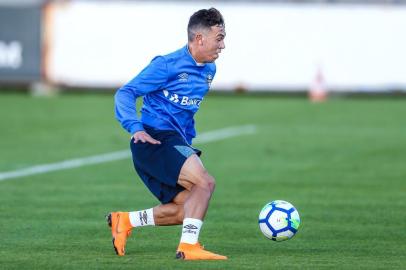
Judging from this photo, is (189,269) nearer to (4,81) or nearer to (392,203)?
(392,203)

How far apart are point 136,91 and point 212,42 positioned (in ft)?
2.26

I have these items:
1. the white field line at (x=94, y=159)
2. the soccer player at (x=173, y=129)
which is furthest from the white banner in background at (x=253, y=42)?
the soccer player at (x=173, y=129)

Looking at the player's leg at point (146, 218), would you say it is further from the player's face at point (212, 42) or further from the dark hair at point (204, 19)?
the dark hair at point (204, 19)

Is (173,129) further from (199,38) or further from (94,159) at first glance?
(94,159)

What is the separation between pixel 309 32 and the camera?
32031 millimetres

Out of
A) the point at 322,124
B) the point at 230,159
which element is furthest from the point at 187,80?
the point at 322,124

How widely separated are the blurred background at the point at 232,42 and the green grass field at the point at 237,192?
4.78 meters

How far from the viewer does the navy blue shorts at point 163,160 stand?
9.10 meters

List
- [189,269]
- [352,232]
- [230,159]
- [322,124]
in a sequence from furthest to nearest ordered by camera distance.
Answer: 1. [322,124]
2. [230,159]
3. [352,232]
4. [189,269]

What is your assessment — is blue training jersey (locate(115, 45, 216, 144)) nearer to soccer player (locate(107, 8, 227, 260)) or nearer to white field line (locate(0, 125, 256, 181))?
soccer player (locate(107, 8, 227, 260))

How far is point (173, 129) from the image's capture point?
9375mm

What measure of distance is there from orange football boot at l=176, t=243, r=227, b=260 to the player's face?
147 centimetres

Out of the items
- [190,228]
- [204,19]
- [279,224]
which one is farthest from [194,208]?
[204,19]

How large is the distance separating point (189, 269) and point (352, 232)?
259 cm
